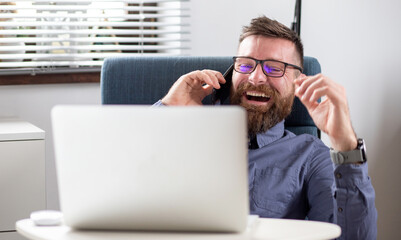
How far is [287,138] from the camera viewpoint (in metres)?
1.98

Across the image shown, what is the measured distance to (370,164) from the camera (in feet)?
10.7

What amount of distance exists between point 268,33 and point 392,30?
1.44 meters

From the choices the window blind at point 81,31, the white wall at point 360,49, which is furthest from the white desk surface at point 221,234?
the white wall at point 360,49

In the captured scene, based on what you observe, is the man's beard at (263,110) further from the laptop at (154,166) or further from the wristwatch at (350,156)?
the laptop at (154,166)

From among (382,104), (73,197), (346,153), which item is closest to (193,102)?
(346,153)

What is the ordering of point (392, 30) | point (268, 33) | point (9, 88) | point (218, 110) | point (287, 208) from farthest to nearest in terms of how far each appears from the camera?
1. point (392, 30)
2. point (9, 88)
3. point (268, 33)
4. point (287, 208)
5. point (218, 110)

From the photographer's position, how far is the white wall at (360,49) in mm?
3021

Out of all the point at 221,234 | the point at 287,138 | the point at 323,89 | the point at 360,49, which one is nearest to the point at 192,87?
the point at 287,138

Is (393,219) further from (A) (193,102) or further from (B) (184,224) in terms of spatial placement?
(B) (184,224)

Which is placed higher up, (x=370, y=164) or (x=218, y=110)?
(x=218, y=110)

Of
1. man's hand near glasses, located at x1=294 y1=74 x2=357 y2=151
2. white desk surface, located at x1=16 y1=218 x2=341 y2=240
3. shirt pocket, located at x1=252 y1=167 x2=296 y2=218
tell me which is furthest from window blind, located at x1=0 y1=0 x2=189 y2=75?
white desk surface, located at x1=16 y1=218 x2=341 y2=240

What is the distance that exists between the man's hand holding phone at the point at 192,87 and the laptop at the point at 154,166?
0.87m

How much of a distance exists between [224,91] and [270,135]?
0.68ft

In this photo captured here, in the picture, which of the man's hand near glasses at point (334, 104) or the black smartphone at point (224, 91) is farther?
the black smartphone at point (224, 91)
